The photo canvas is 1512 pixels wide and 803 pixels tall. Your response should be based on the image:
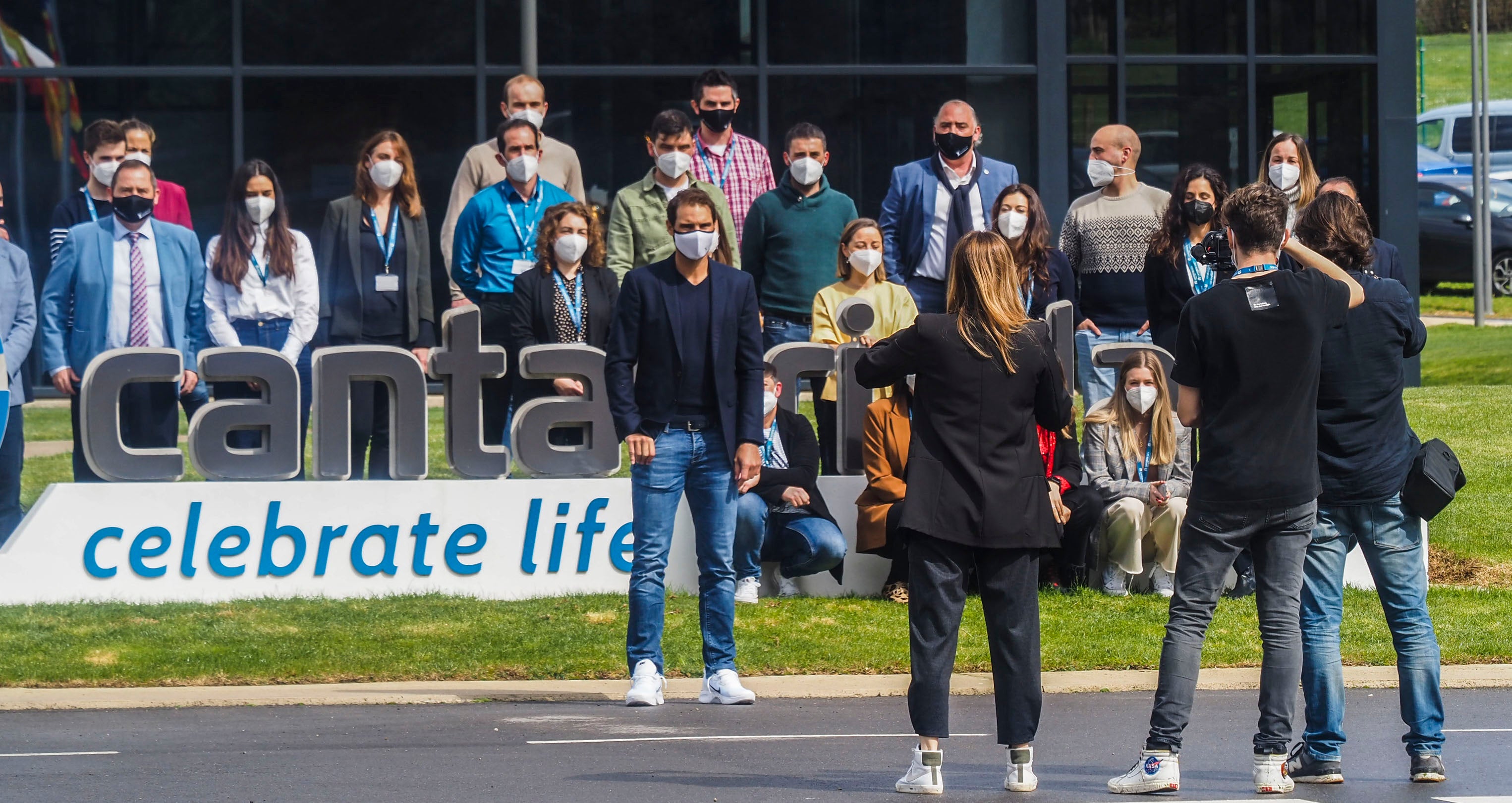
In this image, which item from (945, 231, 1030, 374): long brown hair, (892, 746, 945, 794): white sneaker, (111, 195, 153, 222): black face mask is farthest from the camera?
(111, 195, 153, 222): black face mask

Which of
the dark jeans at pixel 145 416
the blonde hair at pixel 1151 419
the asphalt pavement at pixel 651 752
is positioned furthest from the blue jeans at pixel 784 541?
the dark jeans at pixel 145 416

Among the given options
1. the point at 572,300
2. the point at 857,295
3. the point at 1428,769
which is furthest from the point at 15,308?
the point at 1428,769

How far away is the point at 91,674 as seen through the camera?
8.50m

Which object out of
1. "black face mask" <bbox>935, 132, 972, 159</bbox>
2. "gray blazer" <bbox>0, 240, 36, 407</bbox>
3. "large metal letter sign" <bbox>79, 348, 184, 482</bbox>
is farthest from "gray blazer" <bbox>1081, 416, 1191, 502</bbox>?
"gray blazer" <bbox>0, 240, 36, 407</bbox>

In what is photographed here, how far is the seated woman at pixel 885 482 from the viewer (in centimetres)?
997

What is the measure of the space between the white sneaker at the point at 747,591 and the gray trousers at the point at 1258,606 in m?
3.90

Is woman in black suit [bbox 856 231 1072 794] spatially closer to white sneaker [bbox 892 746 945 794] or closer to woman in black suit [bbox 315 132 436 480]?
white sneaker [bbox 892 746 945 794]

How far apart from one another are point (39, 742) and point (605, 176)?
1076 cm

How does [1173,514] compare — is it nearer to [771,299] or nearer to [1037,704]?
[771,299]

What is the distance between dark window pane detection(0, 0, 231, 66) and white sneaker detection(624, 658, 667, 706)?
36.5 feet

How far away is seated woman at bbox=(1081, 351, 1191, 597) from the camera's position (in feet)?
32.6

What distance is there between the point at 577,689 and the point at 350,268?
3310 millimetres

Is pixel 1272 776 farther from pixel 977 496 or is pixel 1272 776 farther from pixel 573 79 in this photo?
pixel 573 79

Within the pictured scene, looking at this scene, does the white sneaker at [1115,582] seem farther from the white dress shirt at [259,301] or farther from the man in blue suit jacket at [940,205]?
the white dress shirt at [259,301]
